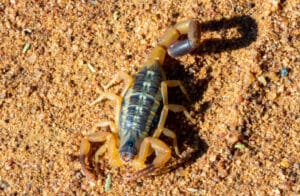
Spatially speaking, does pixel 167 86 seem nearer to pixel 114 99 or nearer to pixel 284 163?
pixel 114 99

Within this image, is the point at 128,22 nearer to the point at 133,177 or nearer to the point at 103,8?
the point at 103,8

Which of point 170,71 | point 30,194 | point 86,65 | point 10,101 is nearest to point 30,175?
point 30,194

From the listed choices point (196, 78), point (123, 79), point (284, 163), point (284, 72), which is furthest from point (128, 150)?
point (284, 72)

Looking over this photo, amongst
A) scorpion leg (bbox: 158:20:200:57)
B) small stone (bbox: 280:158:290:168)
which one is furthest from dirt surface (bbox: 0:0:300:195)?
scorpion leg (bbox: 158:20:200:57)

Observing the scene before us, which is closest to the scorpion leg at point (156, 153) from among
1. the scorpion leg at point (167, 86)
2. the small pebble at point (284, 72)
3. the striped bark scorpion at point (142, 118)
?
the striped bark scorpion at point (142, 118)

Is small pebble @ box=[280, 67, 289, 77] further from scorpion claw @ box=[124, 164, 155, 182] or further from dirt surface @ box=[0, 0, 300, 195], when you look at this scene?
scorpion claw @ box=[124, 164, 155, 182]
